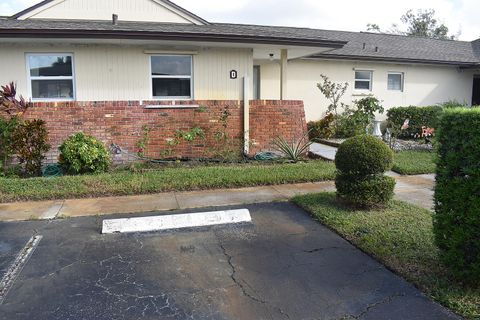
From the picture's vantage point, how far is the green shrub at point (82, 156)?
8.50m

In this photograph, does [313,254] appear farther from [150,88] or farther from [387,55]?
[387,55]

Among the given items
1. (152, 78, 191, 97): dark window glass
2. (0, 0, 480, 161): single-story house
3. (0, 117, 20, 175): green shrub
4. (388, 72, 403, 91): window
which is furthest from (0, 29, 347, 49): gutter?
(388, 72, 403, 91): window

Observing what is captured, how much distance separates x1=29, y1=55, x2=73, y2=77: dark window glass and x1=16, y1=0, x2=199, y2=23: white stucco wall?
295cm

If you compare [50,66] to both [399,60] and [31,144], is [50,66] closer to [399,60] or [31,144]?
[31,144]

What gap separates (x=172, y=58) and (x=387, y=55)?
386 inches

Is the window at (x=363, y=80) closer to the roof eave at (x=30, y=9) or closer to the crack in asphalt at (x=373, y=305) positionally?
the roof eave at (x=30, y=9)

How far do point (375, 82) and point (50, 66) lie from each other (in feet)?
39.7

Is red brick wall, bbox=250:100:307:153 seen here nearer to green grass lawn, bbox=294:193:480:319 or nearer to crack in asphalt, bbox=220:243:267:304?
green grass lawn, bbox=294:193:480:319

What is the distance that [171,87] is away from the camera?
1067cm

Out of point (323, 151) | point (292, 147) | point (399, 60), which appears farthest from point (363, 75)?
point (292, 147)

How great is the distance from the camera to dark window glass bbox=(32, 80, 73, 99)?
10.1 meters

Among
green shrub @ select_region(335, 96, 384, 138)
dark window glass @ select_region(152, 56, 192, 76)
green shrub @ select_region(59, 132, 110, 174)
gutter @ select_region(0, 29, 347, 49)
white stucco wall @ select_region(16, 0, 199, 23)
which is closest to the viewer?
green shrub @ select_region(59, 132, 110, 174)

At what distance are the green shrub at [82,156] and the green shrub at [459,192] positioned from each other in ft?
22.5

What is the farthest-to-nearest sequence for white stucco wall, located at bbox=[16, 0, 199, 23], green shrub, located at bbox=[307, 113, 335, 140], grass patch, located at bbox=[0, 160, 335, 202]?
green shrub, located at bbox=[307, 113, 335, 140]
white stucco wall, located at bbox=[16, 0, 199, 23]
grass patch, located at bbox=[0, 160, 335, 202]
